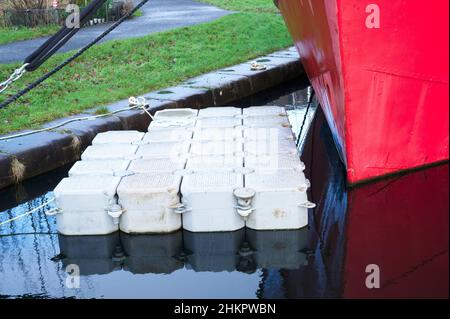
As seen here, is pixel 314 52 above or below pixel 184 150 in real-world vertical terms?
above

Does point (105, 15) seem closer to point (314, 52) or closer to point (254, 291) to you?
point (314, 52)

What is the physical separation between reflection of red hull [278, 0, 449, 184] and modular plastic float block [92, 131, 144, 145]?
1571mm

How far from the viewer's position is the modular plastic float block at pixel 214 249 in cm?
329

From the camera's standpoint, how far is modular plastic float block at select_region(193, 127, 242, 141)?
446 cm

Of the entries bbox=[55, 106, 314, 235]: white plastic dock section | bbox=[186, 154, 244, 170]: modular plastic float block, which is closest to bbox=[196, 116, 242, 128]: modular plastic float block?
bbox=[55, 106, 314, 235]: white plastic dock section

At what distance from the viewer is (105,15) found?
41.7ft

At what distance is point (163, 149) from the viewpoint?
168 inches

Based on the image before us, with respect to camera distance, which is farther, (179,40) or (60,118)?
(179,40)

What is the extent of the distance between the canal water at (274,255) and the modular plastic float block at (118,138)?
29.0 inches

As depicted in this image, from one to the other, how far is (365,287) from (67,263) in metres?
1.70

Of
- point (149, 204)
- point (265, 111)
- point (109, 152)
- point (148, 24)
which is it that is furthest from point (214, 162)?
point (148, 24)

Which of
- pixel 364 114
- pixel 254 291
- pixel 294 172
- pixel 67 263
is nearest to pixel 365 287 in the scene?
pixel 254 291

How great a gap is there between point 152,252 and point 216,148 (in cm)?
106
